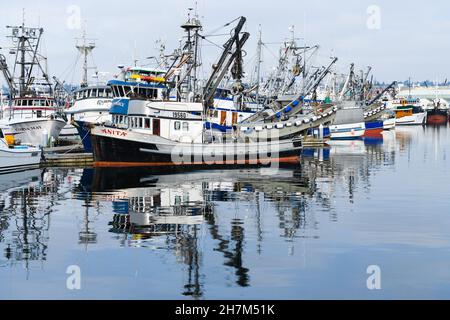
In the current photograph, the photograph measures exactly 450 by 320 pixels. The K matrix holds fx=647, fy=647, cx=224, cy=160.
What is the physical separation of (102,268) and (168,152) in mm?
28317

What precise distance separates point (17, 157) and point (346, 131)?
56.6 meters

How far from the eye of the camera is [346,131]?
89.9 m

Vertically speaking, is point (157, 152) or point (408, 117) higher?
point (408, 117)

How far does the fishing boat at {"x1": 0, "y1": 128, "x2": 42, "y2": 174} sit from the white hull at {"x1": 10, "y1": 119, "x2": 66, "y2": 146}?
11.9 metres

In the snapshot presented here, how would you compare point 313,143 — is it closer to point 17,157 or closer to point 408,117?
point 17,157

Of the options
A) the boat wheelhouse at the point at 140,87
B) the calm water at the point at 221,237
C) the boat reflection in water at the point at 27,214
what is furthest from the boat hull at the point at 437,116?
the boat reflection in water at the point at 27,214

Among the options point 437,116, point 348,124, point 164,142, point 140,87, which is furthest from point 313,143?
point 437,116

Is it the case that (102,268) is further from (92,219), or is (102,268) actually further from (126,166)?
(126,166)

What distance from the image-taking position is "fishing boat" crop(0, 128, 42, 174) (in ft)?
135

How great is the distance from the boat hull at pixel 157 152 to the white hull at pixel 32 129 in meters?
12.7
